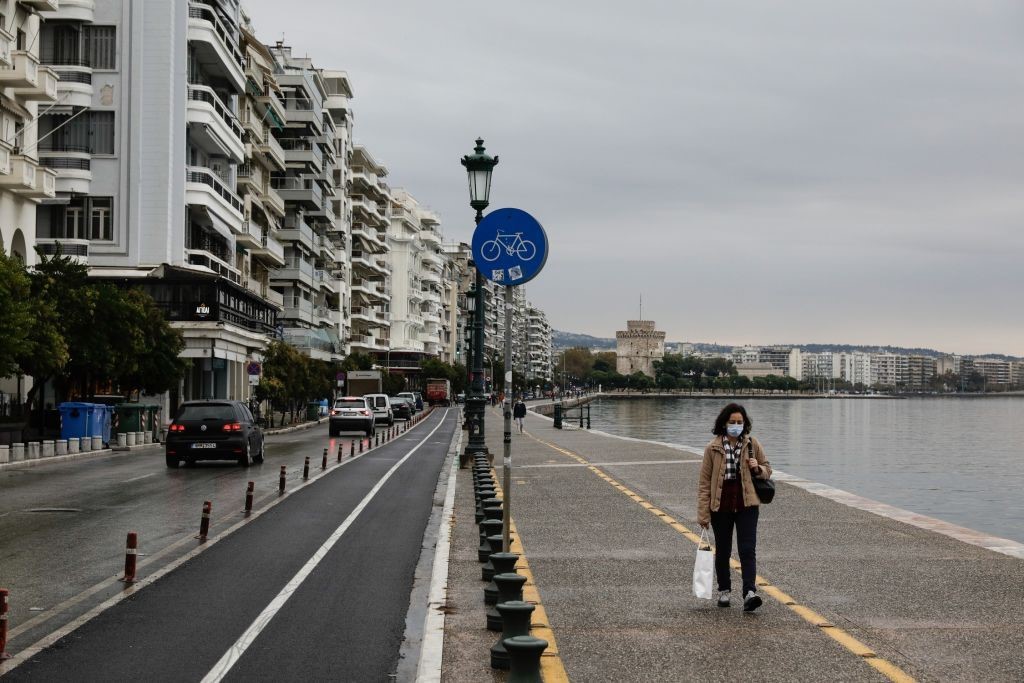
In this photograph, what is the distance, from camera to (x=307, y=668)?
7707 mm

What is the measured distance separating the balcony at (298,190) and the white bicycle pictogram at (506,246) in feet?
249

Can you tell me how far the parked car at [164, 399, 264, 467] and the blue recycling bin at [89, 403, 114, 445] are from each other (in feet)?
33.5

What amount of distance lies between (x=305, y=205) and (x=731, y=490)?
3169 inches

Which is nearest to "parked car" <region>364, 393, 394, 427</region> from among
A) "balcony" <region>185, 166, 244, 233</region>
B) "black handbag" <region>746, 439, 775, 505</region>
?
"balcony" <region>185, 166, 244, 233</region>

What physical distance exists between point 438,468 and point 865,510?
45.6ft

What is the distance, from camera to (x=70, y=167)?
2098 inches

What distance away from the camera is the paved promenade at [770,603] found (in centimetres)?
752

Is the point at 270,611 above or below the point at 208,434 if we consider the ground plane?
below

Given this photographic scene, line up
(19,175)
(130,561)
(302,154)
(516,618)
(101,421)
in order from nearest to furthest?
(516,618)
(130,561)
(101,421)
(19,175)
(302,154)

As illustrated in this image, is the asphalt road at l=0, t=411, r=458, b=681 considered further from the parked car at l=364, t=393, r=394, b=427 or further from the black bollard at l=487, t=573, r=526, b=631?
the parked car at l=364, t=393, r=394, b=427

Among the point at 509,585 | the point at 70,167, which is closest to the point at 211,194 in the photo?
the point at 70,167

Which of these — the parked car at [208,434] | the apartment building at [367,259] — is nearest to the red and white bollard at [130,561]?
the parked car at [208,434]

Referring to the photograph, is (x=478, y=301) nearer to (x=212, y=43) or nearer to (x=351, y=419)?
(x=351, y=419)

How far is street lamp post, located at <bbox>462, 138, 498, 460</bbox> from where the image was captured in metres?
18.3
